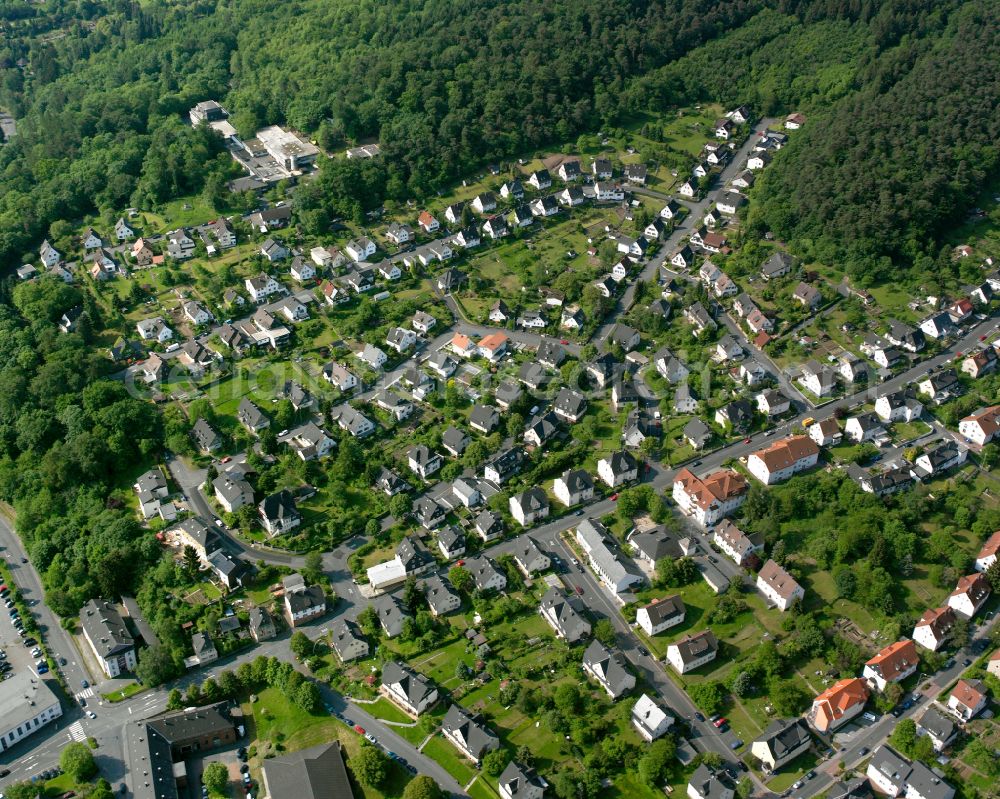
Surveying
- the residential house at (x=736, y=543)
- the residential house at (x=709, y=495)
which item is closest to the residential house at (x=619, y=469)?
the residential house at (x=709, y=495)

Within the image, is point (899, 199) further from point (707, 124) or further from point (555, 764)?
point (555, 764)

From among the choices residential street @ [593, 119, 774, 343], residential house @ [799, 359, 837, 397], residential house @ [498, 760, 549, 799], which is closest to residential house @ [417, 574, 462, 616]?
residential house @ [498, 760, 549, 799]

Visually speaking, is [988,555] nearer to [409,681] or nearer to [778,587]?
[778,587]

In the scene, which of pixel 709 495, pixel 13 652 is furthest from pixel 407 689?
pixel 13 652

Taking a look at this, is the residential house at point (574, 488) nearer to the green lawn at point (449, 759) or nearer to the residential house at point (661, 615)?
the residential house at point (661, 615)

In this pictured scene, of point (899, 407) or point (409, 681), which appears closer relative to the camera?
point (409, 681)

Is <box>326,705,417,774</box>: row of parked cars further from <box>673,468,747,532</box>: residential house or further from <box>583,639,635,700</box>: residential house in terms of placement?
<box>673,468,747,532</box>: residential house
